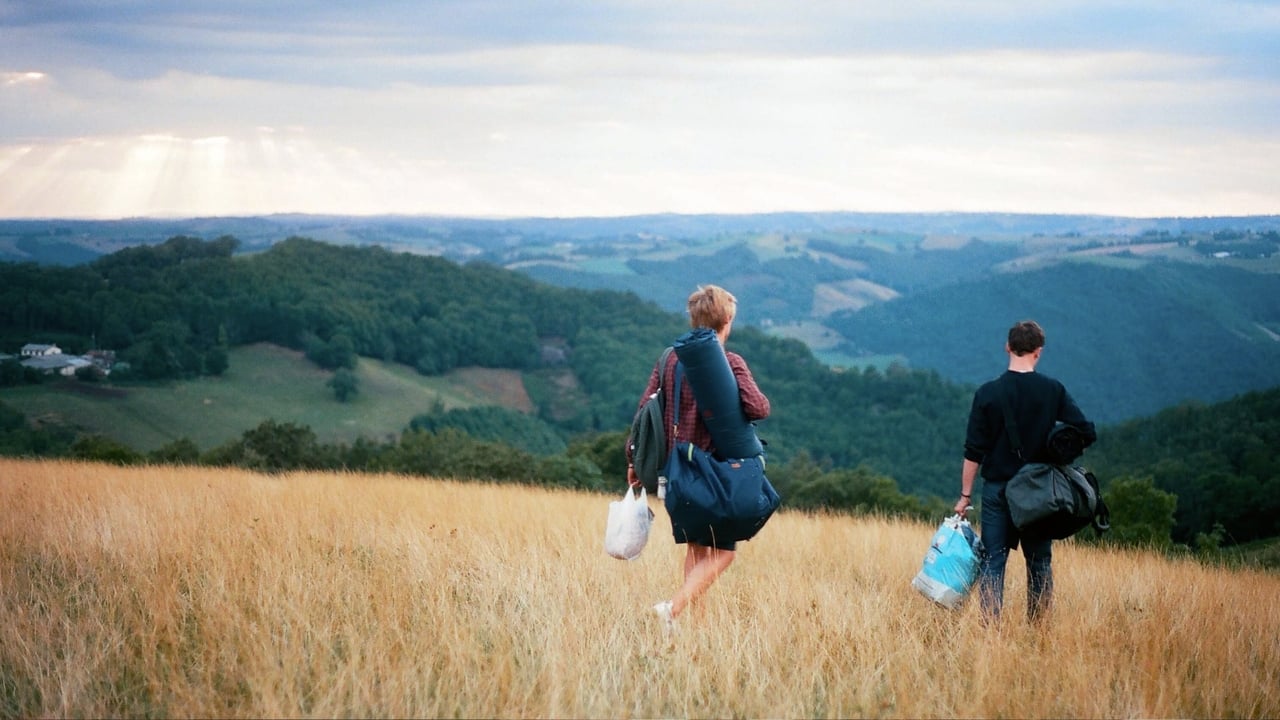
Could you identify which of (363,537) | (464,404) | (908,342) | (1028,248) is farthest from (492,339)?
(1028,248)

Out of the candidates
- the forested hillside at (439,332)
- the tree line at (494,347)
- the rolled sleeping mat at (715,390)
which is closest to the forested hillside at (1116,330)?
the forested hillside at (439,332)

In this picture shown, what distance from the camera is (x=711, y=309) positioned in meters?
4.68

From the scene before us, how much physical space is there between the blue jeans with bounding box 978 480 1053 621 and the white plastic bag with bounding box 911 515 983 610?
8cm

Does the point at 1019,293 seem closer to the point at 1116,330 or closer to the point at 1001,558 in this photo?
the point at 1116,330

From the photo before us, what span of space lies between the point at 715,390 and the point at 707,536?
0.78 meters

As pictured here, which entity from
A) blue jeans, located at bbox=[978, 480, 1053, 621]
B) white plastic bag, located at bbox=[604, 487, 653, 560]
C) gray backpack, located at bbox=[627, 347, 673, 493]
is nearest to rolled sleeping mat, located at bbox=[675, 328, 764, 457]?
gray backpack, located at bbox=[627, 347, 673, 493]

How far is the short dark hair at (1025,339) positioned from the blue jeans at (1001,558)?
76cm

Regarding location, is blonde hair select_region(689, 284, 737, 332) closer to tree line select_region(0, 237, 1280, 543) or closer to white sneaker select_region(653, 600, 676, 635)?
white sneaker select_region(653, 600, 676, 635)

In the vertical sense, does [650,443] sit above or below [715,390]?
below

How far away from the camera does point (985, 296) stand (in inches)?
6344

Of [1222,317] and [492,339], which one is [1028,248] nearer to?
[1222,317]

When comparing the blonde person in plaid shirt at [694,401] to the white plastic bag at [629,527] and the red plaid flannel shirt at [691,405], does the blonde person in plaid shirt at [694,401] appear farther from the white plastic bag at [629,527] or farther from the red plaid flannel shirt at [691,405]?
the white plastic bag at [629,527]

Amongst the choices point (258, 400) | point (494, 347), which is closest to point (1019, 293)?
point (494, 347)

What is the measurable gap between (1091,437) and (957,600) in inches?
45.5
